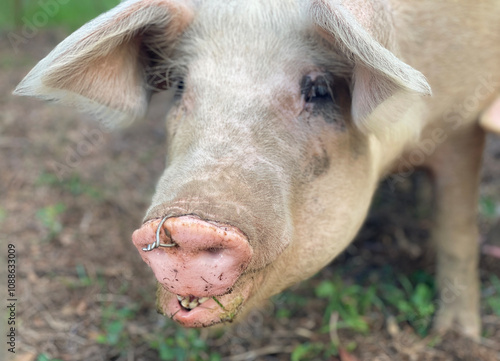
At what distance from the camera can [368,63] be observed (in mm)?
1659

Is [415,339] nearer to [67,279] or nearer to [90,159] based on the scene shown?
[67,279]

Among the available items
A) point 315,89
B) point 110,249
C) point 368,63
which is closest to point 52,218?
point 110,249

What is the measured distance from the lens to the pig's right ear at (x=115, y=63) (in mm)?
1876

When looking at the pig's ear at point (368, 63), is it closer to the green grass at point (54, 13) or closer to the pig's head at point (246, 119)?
the pig's head at point (246, 119)

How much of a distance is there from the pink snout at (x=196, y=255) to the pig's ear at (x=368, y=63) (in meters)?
0.64

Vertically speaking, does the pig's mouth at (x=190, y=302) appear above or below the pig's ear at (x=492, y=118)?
above

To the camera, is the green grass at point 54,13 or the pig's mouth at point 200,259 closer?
the pig's mouth at point 200,259

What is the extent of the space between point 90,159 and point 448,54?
271cm

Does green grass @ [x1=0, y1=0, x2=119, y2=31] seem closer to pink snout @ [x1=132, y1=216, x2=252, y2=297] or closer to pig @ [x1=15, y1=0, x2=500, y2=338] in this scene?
pig @ [x1=15, y1=0, x2=500, y2=338]

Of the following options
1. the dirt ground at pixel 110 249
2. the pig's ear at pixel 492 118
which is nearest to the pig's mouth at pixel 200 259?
the dirt ground at pixel 110 249

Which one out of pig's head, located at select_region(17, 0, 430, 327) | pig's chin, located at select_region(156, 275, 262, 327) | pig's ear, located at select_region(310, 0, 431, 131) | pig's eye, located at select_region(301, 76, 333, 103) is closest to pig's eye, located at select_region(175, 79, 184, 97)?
pig's head, located at select_region(17, 0, 430, 327)

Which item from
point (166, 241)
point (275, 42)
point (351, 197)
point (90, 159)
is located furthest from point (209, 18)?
point (90, 159)

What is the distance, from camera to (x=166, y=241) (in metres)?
1.51

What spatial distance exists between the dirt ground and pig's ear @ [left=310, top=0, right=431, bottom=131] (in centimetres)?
124
